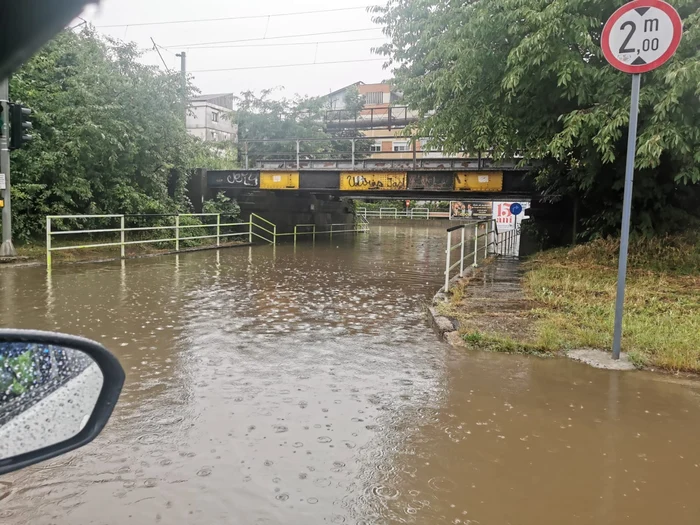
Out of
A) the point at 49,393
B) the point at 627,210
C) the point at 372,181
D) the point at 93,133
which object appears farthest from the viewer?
the point at 372,181

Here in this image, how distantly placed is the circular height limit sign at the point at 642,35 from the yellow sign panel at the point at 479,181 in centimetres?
1268

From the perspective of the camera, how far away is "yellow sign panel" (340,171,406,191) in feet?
64.0

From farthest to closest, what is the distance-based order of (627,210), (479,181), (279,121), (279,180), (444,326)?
(279,121)
(279,180)
(479,181)
(444,326)
(627,210)

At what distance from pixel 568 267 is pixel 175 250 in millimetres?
10991

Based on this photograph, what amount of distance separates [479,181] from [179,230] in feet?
32.4

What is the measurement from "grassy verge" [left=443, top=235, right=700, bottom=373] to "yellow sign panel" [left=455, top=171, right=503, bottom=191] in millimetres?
6746

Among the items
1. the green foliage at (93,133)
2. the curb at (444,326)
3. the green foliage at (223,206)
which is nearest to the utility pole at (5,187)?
the green foliage at (93,133)

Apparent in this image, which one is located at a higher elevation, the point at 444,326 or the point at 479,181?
the point at 479,181

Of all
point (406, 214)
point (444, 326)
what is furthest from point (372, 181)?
point (406, 214)

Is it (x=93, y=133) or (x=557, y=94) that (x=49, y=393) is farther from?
(x=93, y=133)

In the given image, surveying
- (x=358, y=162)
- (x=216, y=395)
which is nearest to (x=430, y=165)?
(x=358, y=162)

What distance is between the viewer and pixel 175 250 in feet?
54.7

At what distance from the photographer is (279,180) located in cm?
2131

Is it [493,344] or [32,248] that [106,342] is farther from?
[32,248]
